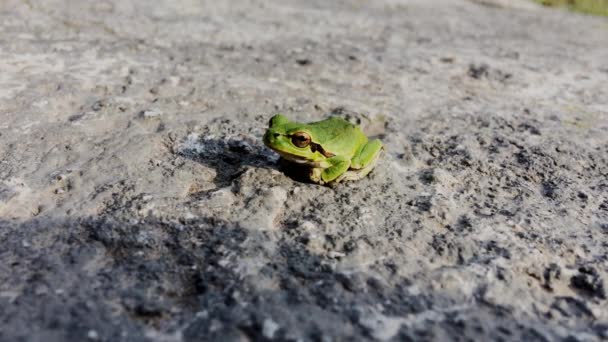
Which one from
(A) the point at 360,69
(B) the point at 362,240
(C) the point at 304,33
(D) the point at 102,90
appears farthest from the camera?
(C) the point at 304,33

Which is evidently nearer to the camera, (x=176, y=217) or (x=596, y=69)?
(x=176, y=217)

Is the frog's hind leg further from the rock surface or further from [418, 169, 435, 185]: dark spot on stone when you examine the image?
[418, 169, 435, 185]: dark spot on stone

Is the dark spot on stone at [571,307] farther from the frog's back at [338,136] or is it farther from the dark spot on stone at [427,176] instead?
the frog's back at [338,136]

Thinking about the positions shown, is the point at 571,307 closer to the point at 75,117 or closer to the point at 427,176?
the point at 427,176

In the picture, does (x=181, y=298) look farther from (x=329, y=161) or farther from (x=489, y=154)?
(x=489, y=154)

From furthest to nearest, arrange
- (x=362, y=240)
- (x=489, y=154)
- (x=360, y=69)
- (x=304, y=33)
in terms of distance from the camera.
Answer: (x=304, y=33), (x=360, y=69), (x=489, y=154), (x=362, y=240)

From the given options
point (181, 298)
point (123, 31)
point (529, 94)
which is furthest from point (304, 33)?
point (181, 298)

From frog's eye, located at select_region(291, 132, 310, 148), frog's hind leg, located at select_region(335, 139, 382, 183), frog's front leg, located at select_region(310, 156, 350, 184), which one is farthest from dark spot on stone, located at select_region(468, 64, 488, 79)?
frog's eye, located at select_region(291, 132, 310, 148)
